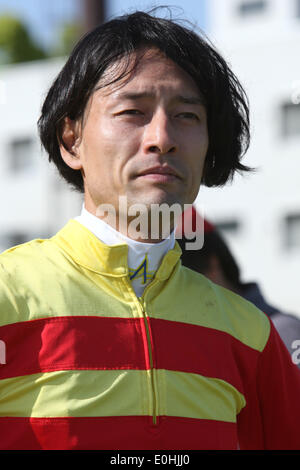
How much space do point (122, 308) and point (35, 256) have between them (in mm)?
235

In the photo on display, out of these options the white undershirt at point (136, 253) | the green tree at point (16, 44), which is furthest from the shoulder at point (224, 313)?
the green tree at point (16, 44)

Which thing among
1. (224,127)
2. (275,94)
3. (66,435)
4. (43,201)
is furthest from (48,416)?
(43,201)

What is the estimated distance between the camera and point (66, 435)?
187 cm

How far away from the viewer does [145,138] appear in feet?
6.78

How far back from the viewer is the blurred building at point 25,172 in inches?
762

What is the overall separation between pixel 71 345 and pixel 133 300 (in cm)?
20

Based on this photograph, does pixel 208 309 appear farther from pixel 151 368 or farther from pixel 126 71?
pixel 126 71

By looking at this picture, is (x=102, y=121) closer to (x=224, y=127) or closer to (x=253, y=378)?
(x=224, y=127)

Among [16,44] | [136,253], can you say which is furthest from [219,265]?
[16,44]

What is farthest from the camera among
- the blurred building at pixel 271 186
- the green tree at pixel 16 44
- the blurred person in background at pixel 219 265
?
the green tree at pixel 16 44

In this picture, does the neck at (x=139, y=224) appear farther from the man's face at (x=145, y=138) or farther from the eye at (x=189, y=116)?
the eye at (x=189, y=116)

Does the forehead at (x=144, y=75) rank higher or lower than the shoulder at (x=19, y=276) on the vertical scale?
higher

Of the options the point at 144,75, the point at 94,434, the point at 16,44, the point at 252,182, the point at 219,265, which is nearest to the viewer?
the point at 94,434

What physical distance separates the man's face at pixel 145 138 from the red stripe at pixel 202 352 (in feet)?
0.98
